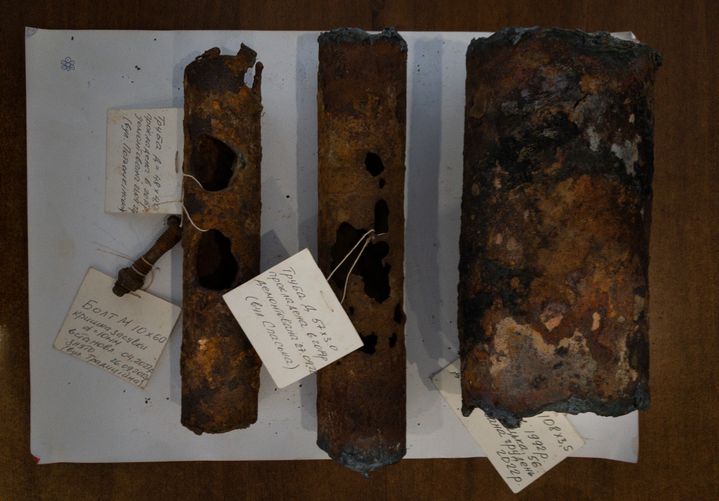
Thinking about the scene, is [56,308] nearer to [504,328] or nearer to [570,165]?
[504,328]

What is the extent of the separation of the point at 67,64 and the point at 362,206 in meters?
1.10

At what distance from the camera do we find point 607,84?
133 centimetres

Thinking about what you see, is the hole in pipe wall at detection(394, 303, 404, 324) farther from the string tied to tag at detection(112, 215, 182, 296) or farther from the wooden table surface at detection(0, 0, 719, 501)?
the string tied to tag at detection(112, 215, 182, 296)

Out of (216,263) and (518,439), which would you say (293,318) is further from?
(518,439)

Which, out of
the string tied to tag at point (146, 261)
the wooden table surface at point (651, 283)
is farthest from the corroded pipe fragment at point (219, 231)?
the wooden table surface at point (651, 283)

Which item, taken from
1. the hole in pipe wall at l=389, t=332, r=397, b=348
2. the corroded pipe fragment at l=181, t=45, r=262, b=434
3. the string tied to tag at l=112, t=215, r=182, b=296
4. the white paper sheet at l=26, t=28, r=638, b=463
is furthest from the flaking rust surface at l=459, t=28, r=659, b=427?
the string tied to tag at l=112, t=215, r=182, b=296

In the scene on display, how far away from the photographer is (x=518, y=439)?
6.07 feet

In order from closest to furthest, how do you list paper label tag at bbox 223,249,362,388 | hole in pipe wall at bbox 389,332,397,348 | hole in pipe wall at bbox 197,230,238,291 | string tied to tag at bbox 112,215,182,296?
paper label tag at bbox 223,249,362,388
hole in pipe wall at bbox 389,332,397,348
hole in pipe wall at bbox 197,230,238,291
string tied to tag at bbox 112,215,182,296

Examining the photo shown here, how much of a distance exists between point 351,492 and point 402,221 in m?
0.95

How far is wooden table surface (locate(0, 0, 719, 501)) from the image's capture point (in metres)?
1.85

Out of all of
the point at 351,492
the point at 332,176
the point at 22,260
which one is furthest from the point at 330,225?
the point at 22,260

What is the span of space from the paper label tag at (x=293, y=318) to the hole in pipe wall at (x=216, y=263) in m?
0.20

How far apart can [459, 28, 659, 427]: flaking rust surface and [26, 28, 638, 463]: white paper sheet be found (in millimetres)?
479

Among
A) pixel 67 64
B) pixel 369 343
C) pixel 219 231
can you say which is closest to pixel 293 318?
pixel 369 343
